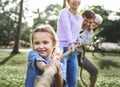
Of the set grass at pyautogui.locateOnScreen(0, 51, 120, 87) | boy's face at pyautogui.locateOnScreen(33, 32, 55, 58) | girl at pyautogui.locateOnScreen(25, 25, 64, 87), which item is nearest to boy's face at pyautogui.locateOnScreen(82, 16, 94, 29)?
girl at pyautogui.locateOnScreen(25, 25, 64, 87)

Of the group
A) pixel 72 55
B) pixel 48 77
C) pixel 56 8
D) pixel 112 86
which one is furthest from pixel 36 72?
pixel 56 8

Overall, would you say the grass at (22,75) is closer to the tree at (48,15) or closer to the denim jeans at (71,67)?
the denim jeans at (71,67)

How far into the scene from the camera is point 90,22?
669cm

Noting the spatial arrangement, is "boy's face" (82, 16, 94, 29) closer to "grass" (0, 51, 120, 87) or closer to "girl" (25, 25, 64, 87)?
"girl" (25, 25, 64, 87)

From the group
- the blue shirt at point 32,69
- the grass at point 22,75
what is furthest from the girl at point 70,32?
the grass at point 22,75

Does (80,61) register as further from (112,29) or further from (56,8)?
(56,8)

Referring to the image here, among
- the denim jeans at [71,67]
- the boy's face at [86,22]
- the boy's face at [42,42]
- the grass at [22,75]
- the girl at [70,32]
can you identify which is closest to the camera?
the boy's face at [42,42]

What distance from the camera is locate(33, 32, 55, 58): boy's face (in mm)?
3557

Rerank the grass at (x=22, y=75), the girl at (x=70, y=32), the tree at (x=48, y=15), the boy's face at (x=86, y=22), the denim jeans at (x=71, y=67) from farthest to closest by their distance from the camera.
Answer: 1. the tree at (x=48, y=15)
2. the grass at (x=22, y=75)
3. the boy's face at (x=86, y=22)
4. the denim jeans at (x=71, y=67)
5. the girl at (x=70, y=32)

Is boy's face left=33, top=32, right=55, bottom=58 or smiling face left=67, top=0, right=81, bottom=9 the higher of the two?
smiling face left=67, top=0, right=81, bottom=9

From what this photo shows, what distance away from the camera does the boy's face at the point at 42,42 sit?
3.56 meters

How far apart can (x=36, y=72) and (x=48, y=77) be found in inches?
61.9

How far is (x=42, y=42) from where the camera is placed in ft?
11.7

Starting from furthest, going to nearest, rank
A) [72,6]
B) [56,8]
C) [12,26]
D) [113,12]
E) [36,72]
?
1. [56,8]
2. [12,26]
3. [113,12]
4. [72,6]
5. [36,72]
